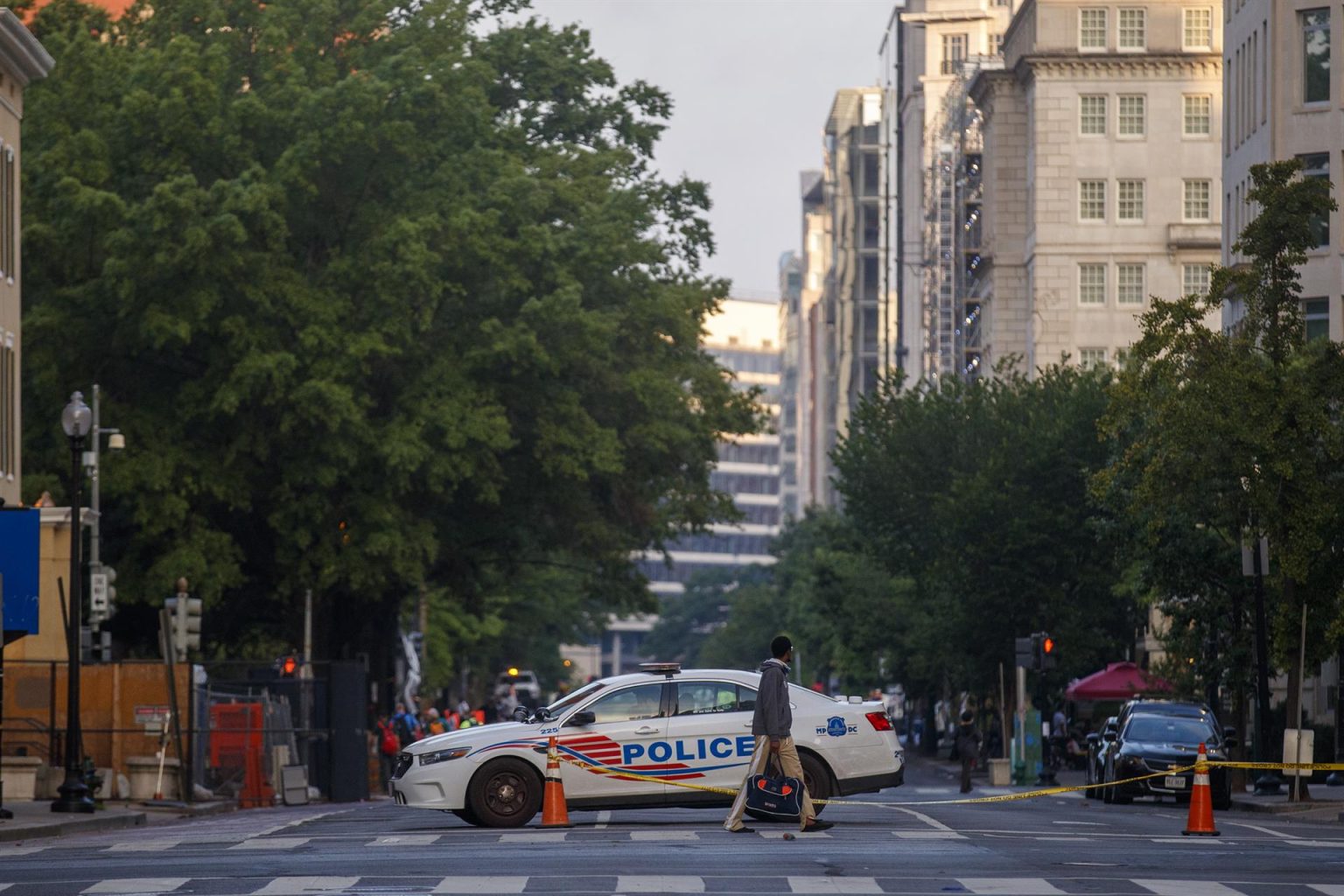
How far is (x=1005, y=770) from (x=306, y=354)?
15.8 metres

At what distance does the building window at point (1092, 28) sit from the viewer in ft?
302

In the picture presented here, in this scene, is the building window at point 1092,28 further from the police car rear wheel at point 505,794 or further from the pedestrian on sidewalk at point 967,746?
the police car rear wheel at point 505,794

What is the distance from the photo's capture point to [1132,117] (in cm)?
9200

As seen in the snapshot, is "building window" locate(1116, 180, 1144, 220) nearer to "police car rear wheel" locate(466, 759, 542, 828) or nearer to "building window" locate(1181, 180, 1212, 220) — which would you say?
"building window" locate(1181, 180, 1212, 220)

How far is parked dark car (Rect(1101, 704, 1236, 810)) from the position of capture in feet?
115

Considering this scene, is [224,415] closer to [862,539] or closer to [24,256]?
[24,256]

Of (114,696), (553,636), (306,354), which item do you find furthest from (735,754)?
(553,636)

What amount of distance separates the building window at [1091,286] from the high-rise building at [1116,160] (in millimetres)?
32

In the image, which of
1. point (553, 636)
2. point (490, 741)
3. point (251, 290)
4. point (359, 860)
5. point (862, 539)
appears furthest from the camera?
point (553, 636)

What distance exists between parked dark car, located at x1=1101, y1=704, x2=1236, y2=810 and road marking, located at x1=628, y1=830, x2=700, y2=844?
1372 cm

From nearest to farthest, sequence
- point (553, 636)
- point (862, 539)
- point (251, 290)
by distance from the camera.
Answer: point (251, 290) → point (862, 539) → point (553, 636)

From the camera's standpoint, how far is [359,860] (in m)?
19.3

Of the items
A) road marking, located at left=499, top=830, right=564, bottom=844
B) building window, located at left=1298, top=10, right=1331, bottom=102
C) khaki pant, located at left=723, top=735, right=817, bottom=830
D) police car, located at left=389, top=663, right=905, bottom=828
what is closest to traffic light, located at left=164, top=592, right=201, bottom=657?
police car, located at left=389, top=663, right=905, bottom=828

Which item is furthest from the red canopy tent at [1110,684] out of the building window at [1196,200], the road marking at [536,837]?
the road marking at [536,837]
